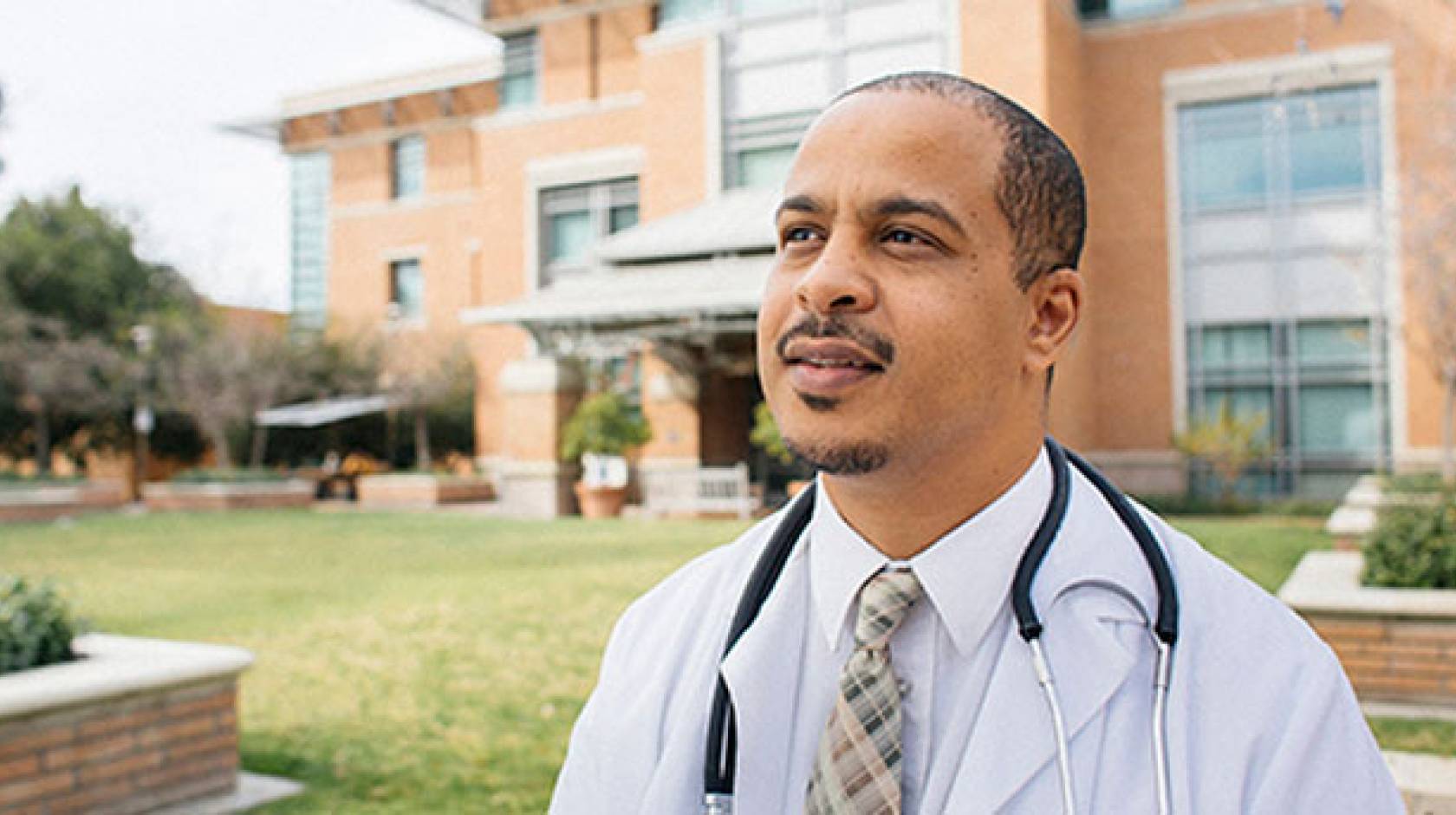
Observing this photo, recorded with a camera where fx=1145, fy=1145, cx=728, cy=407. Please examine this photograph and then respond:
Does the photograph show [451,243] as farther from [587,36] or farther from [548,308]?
[548,308]

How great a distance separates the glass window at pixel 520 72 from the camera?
2944cm

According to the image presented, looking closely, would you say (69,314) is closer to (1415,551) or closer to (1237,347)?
(1237,347)

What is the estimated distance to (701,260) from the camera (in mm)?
21516

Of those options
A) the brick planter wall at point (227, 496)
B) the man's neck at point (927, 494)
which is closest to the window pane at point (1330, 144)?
the man's neck at point (927, 494)

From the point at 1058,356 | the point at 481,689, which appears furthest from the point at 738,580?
the point at 481,689

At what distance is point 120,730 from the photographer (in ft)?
15.6

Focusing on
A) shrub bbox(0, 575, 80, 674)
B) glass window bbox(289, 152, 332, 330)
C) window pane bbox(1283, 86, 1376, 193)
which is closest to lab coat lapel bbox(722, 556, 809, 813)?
shrub bbox(0, 575, 80, 674)

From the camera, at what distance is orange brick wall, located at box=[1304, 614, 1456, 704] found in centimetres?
612

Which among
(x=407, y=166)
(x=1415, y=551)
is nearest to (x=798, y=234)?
(x=1415, y=551)

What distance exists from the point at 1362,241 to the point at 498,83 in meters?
23.3

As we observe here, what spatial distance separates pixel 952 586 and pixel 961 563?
0.03 meters

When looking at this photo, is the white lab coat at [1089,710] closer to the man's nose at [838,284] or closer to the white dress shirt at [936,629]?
the white dress shirt at [936,629]

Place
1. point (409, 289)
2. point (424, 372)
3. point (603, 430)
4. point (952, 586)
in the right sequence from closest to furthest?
1. point (952, 586)
2. point (603, 430)
3. point (424, 372)
4. point (409, 289)

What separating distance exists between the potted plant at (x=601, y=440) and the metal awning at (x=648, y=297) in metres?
1.61
